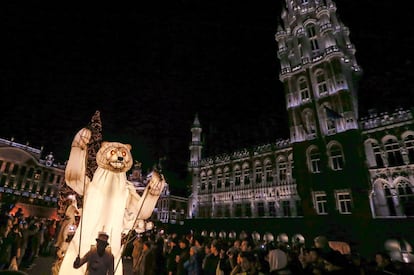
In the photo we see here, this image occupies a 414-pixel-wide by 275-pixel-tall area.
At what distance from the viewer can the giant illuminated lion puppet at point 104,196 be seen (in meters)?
4.11

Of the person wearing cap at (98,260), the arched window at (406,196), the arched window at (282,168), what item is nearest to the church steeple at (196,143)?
the arched window at (282,168)

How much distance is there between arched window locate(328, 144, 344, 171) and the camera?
1856cm

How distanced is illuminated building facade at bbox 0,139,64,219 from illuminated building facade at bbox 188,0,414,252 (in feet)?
110

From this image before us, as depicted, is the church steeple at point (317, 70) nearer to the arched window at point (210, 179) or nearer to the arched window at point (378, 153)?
the arched window at point (378, 153)

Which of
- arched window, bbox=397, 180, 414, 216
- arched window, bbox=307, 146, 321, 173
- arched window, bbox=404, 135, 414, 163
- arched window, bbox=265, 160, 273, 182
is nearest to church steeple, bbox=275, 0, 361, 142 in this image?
arched window, bbox=307, 146, 321, 173

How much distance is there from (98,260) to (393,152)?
2084 centimetres

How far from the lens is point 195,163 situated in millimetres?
34406

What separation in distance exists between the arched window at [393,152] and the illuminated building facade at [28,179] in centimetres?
4553

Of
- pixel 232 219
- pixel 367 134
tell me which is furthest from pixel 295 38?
pixel 232 219

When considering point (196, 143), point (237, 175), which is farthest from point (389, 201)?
point (196, 143)

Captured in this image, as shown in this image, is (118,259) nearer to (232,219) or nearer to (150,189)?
(150,189)

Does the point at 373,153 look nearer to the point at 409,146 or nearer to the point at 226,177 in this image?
the point at 409,146

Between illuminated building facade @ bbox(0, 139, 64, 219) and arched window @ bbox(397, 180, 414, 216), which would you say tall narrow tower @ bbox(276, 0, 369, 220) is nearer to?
arched window @ bbox(397, 180, 414, 216)

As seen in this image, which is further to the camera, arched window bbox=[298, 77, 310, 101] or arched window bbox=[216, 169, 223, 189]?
arched window bbox=[216, 169, 223, 189]
